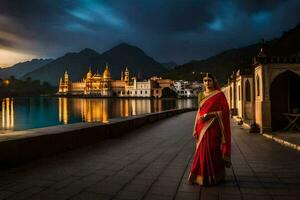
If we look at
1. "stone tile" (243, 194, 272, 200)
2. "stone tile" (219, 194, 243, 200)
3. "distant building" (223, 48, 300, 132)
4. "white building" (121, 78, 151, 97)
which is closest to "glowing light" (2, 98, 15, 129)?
"distant building" (223, 48, 300, 132)

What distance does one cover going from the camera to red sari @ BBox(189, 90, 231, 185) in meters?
5.00

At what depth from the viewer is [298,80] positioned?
14.1 meters

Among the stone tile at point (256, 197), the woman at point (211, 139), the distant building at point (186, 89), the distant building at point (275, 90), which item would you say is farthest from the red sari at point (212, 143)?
the distant building at point (186, 89)

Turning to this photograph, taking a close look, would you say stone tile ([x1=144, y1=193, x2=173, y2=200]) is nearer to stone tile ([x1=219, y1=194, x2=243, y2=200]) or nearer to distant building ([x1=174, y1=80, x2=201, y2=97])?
stone tile ([x1=219, y1=194, x2=243, y2=200])

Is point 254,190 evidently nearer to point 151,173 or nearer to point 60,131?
point 151,173

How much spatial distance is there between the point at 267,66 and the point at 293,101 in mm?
2506

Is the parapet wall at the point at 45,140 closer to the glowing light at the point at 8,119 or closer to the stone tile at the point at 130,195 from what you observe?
the stone tile at the point at 130,195

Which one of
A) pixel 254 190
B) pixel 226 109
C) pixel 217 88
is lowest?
pixel 254 190

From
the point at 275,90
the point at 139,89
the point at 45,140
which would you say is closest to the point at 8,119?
the point at 275,90

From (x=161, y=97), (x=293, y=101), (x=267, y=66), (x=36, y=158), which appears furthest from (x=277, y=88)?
(x=161, y=97)

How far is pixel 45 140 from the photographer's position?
295 inches

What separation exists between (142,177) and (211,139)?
1.50 m

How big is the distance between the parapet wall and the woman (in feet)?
12.6

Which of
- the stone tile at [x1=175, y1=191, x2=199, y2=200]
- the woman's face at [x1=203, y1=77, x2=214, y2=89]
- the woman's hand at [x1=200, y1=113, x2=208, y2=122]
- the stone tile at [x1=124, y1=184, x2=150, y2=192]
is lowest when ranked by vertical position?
the stone tile at [x1=175, y1=191, x2=199, y2=200]
